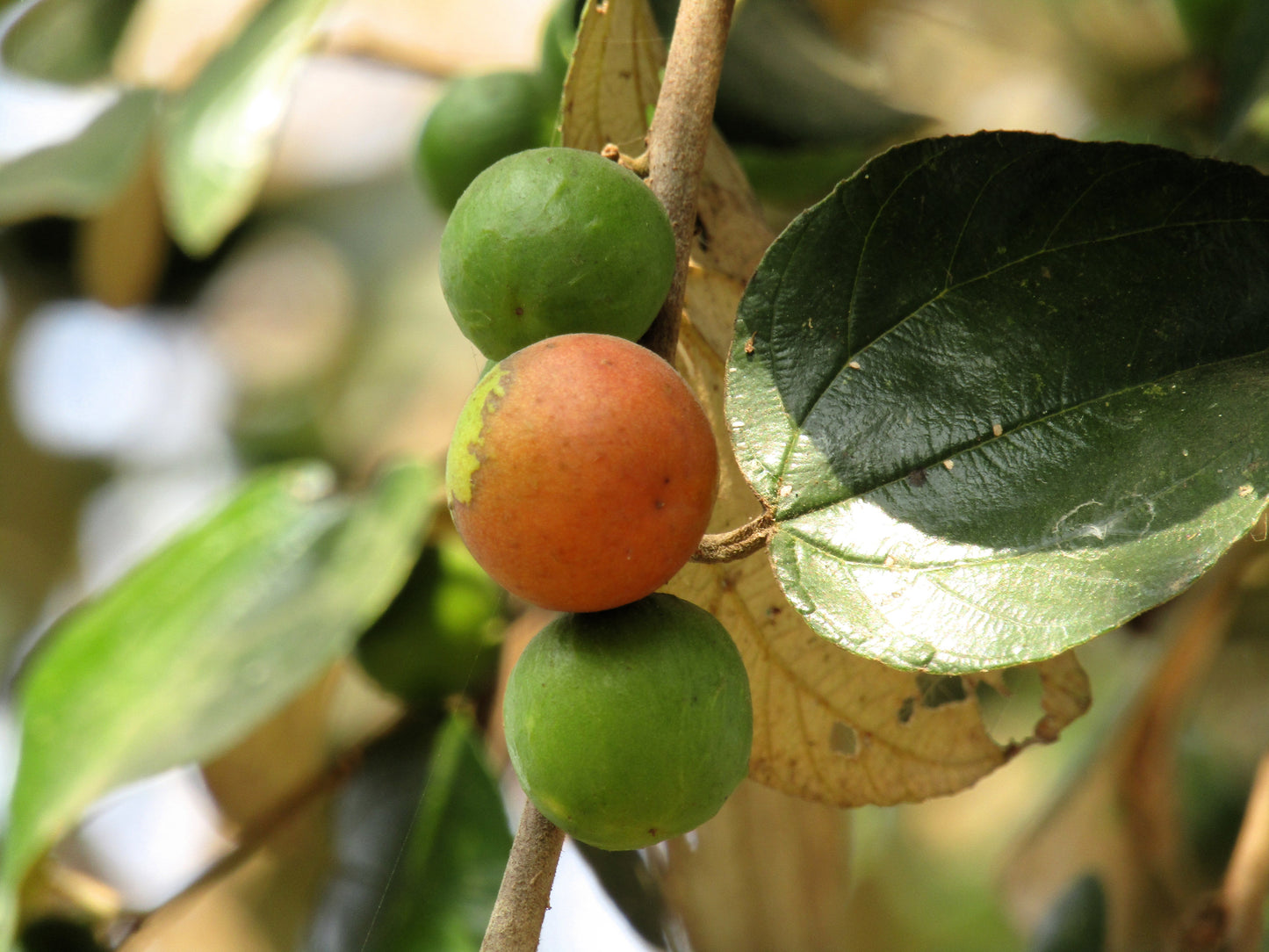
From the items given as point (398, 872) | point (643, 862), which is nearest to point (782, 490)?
point (643, 862)

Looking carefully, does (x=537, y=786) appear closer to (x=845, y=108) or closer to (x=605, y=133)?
(x=605, y=133)

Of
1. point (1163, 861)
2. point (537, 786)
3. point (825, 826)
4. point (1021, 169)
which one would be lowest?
point (1163, 861)

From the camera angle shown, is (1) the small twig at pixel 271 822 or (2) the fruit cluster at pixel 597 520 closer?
(2) the fruit cluster at pixel 597 520

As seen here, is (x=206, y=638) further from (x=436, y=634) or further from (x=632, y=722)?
(x=632, y=722)

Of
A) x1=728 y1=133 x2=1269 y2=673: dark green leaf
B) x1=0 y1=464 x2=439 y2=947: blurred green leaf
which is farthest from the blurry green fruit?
x1=728 y1=133 x2=1269 y2=673: dark green leaf

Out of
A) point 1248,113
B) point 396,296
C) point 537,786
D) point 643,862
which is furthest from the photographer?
point 396,296

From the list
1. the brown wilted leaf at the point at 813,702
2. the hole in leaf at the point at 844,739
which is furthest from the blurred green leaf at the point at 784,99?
the hole in leaf at the point at 844,739

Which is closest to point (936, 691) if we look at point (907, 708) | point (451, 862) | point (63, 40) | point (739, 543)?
point (907, 708)

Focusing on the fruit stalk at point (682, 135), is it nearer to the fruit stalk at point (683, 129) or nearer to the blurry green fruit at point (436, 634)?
the fruit stalk at point (683, 129)
